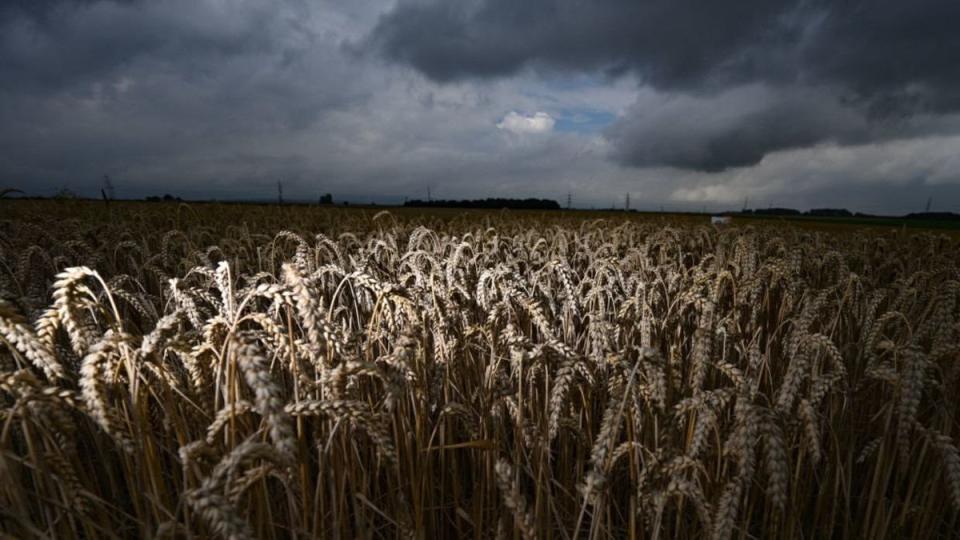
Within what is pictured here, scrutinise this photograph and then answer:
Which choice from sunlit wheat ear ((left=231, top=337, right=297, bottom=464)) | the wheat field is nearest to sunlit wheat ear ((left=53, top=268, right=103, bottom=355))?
the wheat field

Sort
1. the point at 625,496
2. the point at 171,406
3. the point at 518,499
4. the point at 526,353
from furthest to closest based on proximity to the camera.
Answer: the point at 625,496, the point at 526,353, the point at 171,406, the point at 518,499

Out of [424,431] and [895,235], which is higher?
[895,235]

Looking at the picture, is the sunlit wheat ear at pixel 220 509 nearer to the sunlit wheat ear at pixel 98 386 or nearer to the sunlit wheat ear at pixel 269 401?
the sunlit wheat ear at pixel 269 401

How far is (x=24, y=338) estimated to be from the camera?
3.52 feet

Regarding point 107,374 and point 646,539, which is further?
point 646,539

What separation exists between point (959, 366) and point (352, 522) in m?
2.46

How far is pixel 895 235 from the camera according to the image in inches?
289

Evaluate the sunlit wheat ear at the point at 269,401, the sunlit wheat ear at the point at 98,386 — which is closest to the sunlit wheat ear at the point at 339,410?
the sunlit wheat ear at the point at 269,401

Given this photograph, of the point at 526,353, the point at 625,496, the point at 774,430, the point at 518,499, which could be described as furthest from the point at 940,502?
the point at 518,499

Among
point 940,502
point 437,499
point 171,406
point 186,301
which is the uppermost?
point 186,301

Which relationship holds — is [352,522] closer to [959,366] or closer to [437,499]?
[437,499]

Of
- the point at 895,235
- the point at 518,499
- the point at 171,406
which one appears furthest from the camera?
the point at 895,235

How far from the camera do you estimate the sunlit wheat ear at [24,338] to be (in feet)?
3.41

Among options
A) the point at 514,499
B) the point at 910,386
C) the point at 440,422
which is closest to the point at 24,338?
the point at 440,422
